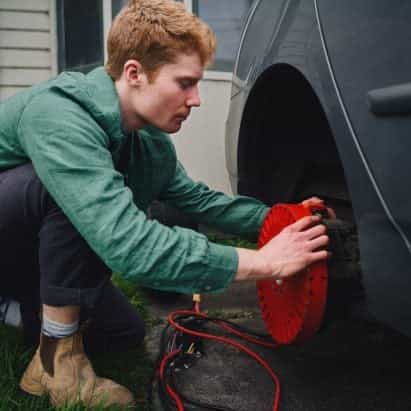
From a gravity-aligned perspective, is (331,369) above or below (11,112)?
below

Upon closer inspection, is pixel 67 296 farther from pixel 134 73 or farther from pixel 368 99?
pixel 368 99

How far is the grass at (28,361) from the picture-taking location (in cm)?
152

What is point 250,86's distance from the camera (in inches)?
65.2

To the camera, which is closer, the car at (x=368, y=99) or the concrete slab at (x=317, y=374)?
the car at (x=368, y=99)

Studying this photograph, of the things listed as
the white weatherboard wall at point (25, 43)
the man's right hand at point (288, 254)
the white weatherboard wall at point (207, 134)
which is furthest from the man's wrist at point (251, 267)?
the white weatherboard wall at point (25, 43)

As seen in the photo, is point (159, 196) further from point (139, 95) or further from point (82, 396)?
point (82, 396)

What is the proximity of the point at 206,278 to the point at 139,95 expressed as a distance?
0.52 metres

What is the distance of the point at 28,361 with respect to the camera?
5.85 feet

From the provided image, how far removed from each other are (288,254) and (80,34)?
13.3ft

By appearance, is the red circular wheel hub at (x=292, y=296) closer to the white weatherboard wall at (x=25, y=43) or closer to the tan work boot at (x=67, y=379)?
the tan work boot at (x=67, y=379)

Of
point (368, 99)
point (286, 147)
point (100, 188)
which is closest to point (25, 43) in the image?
point (286, 147)

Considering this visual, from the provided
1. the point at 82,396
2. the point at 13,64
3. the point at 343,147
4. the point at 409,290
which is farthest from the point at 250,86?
the point at 13,64

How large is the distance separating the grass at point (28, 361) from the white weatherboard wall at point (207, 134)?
7.99ft

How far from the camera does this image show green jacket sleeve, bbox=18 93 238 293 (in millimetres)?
1252
